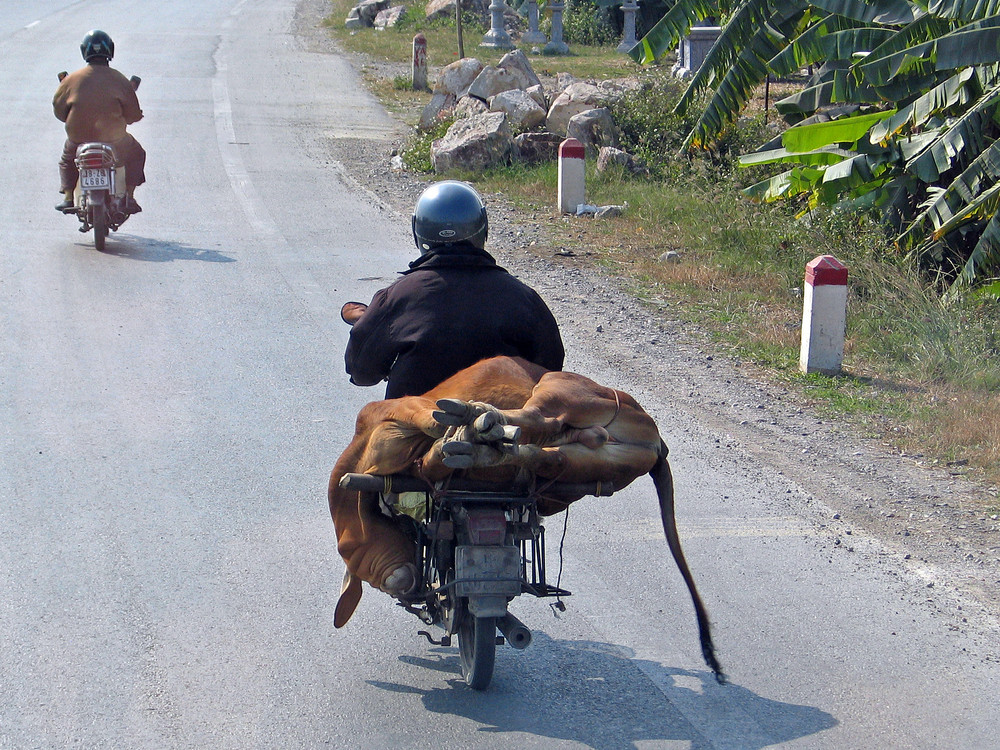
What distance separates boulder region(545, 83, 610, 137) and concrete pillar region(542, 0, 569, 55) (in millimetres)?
14237

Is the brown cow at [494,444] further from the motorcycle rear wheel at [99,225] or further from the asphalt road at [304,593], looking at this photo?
the motorcycle rear wheel at [99,225]

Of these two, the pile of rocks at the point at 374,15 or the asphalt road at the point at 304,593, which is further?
the pile of rocks at the point at 374,15

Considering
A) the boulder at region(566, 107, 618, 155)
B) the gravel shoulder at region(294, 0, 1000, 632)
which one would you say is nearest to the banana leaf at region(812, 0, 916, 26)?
the gravel shoulder at region(294, 0, 1000, 632)

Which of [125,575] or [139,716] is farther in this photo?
[125,575]

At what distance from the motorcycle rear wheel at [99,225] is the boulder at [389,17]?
21014mm

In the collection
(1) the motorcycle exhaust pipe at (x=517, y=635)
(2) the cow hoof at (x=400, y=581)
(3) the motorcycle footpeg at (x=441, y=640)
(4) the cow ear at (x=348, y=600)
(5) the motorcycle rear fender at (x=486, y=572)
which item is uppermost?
(5) the motorcycle rear fender at (x=486, y=572)

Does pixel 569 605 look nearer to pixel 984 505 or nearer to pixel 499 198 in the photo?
pixel 984 505

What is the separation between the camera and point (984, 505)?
5.61 meters

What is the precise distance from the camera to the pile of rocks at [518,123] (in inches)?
572

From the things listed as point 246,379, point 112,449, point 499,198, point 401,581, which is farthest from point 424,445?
point 499,198

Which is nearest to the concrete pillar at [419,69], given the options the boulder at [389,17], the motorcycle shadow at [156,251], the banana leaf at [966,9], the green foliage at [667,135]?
the green foliage at [667,135]

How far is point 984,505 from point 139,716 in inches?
164

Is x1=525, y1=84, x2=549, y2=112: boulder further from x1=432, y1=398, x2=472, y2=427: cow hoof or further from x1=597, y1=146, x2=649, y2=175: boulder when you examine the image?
x1=432, y1=398, x2=472, y2=427: cow hoof

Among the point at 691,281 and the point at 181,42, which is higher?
the point at 181,42
